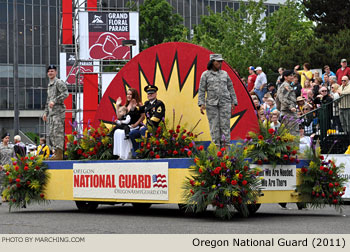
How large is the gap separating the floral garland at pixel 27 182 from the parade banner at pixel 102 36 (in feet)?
40.2

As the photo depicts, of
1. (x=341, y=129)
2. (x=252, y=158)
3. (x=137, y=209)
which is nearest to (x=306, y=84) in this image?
(x=341, y=129)

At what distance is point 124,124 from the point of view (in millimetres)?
14023

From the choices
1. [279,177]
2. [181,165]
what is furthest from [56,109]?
[279,177]

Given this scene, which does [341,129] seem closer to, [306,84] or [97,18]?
[306,84]

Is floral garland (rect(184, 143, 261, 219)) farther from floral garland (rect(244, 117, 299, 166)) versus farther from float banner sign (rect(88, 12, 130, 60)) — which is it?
float banner sign (rect(88, 12, 130, 60))

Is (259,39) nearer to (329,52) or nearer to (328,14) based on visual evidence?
(329,52)

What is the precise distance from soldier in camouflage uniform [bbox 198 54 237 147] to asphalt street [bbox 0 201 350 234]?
149 cm

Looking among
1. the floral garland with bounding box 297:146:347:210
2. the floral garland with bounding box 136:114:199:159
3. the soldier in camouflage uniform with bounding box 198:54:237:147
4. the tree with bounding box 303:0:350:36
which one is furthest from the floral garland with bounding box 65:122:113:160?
the tree with bounding box 303:0:350:36

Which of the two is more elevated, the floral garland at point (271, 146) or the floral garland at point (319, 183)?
the floral garland at point (271, 146)

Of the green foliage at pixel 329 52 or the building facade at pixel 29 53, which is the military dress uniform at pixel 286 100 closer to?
the green foliage at pixel 329 52

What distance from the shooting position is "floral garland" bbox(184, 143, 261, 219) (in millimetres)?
11586

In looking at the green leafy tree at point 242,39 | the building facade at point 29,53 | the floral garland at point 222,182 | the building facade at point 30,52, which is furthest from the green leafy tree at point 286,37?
the building facade at point 29,53

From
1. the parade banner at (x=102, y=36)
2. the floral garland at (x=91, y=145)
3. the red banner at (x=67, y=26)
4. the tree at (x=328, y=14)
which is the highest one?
the tree at (x=328, y=14)

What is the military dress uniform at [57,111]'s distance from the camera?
1512 cm
